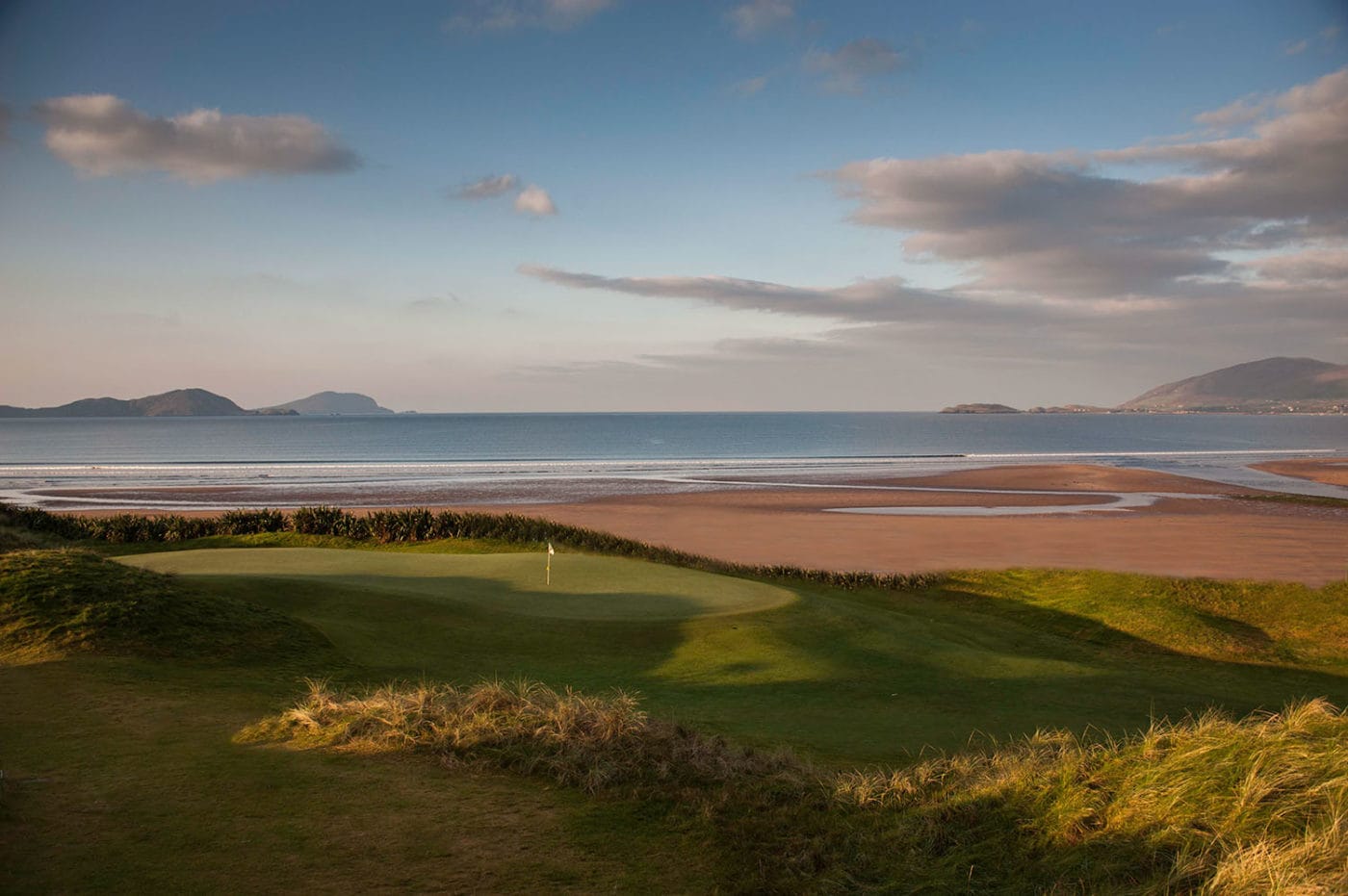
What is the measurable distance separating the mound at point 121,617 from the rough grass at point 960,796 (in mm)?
2543

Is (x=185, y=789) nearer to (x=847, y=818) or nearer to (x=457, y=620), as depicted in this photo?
(x=847, y=818)

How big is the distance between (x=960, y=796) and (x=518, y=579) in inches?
366

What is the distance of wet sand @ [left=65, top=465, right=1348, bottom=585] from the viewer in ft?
78.2

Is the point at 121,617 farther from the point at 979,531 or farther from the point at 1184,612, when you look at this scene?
the point at 979,531

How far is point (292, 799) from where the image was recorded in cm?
447

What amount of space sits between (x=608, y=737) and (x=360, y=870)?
2007 millimetres

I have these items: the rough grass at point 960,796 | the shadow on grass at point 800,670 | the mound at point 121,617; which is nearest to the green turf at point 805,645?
the shadow on grass at point 800,670

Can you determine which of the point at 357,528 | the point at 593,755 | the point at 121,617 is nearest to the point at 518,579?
the point at 121,617

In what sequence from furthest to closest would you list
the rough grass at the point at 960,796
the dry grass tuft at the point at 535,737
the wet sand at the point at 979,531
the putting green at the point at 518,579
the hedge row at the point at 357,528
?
the wet sand at the point at 979,531, the hedge row at the point at 357,528, the putting green at the point at 518,579, the dry grass tuft at the point at 535,737, the rough grass at the point at 960,796

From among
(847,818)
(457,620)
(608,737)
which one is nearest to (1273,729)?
(847,818)

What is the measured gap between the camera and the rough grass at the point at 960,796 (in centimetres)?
374

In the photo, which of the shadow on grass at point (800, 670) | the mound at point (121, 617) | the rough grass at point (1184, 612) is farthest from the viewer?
the rough grass at point (1184, 612)

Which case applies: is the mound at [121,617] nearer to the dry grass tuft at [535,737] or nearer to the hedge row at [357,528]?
the dry grass tuft at [535,737]

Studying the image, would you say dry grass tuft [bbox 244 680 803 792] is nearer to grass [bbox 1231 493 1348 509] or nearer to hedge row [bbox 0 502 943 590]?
hedge row [bbox 0 502 943 590]
